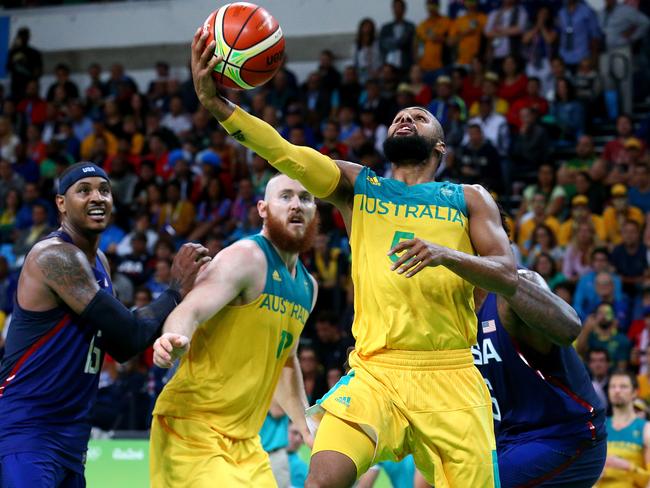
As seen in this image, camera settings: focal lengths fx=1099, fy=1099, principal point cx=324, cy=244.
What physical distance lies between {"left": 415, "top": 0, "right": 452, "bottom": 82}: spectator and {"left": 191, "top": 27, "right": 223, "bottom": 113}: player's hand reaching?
1296 centimetres

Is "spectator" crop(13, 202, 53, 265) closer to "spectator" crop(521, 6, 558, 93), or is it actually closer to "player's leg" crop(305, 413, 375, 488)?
"spectator" crop(521, 6, 558, 93)

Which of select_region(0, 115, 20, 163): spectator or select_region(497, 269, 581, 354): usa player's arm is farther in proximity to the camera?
select_region(0, 115, 20, 163): spectator

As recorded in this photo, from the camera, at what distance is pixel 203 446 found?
223 inches

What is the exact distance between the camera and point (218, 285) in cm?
563

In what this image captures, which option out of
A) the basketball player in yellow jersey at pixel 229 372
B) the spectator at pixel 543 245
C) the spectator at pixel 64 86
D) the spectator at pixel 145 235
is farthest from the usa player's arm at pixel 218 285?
the spectator at pixel 64 86

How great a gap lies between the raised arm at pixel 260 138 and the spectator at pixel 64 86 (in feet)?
53.7

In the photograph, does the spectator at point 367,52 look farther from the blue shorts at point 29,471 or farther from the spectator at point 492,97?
the blue shorts at point 29,471

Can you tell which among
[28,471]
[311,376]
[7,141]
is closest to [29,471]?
[28,471]

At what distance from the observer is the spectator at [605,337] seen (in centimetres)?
1171

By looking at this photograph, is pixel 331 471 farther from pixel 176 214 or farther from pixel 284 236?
pixel 176 214

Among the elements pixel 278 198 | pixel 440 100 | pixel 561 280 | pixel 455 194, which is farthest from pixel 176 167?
pixel 455 194

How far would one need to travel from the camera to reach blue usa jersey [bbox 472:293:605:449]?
5.97 m

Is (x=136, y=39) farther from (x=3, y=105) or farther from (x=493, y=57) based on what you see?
(x=493, y=57)

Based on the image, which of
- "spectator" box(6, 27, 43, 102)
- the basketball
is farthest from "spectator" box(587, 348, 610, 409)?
"spectator" box(6, 27, 43, 102)
